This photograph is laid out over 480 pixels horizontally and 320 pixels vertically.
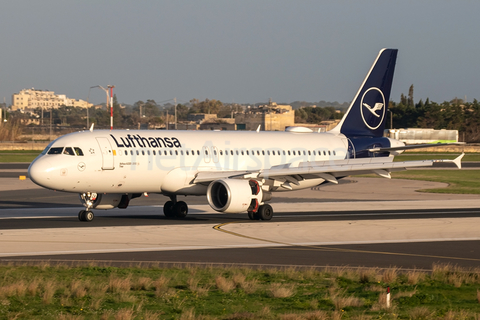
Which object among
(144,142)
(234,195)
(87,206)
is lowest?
(87,206)

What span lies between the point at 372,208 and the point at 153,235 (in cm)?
1716

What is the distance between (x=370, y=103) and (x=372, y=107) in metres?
0.28

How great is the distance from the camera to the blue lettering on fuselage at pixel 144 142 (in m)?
33.0

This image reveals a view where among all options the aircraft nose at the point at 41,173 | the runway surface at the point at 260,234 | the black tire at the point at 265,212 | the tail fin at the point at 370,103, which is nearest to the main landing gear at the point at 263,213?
the black tire at the point at 265,212

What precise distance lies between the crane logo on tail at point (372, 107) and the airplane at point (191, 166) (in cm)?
268

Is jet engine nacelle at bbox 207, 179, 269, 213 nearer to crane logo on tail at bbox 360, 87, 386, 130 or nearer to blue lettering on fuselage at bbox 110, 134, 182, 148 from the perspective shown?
blue lettering on fuselage at bbox 110, 134, 182, 148

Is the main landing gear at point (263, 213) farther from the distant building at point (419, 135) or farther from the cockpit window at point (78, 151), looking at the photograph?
the distant building at point (419, 135)

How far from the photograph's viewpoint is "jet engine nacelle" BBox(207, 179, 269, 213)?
105 ft

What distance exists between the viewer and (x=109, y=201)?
112 ft

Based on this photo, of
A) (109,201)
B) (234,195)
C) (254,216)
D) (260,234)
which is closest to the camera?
(260,234)

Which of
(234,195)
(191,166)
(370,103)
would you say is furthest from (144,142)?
(370,103)

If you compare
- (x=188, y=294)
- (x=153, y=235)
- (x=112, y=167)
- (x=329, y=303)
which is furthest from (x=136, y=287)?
(x=112, y=167)

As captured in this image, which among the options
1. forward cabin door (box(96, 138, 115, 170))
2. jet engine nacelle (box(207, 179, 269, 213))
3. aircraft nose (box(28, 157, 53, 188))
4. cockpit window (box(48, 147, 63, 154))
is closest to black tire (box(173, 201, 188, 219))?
jet engine nacelle (box(207, 179, 269, 213))

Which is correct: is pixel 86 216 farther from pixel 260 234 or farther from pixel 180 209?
pixel 260 234
